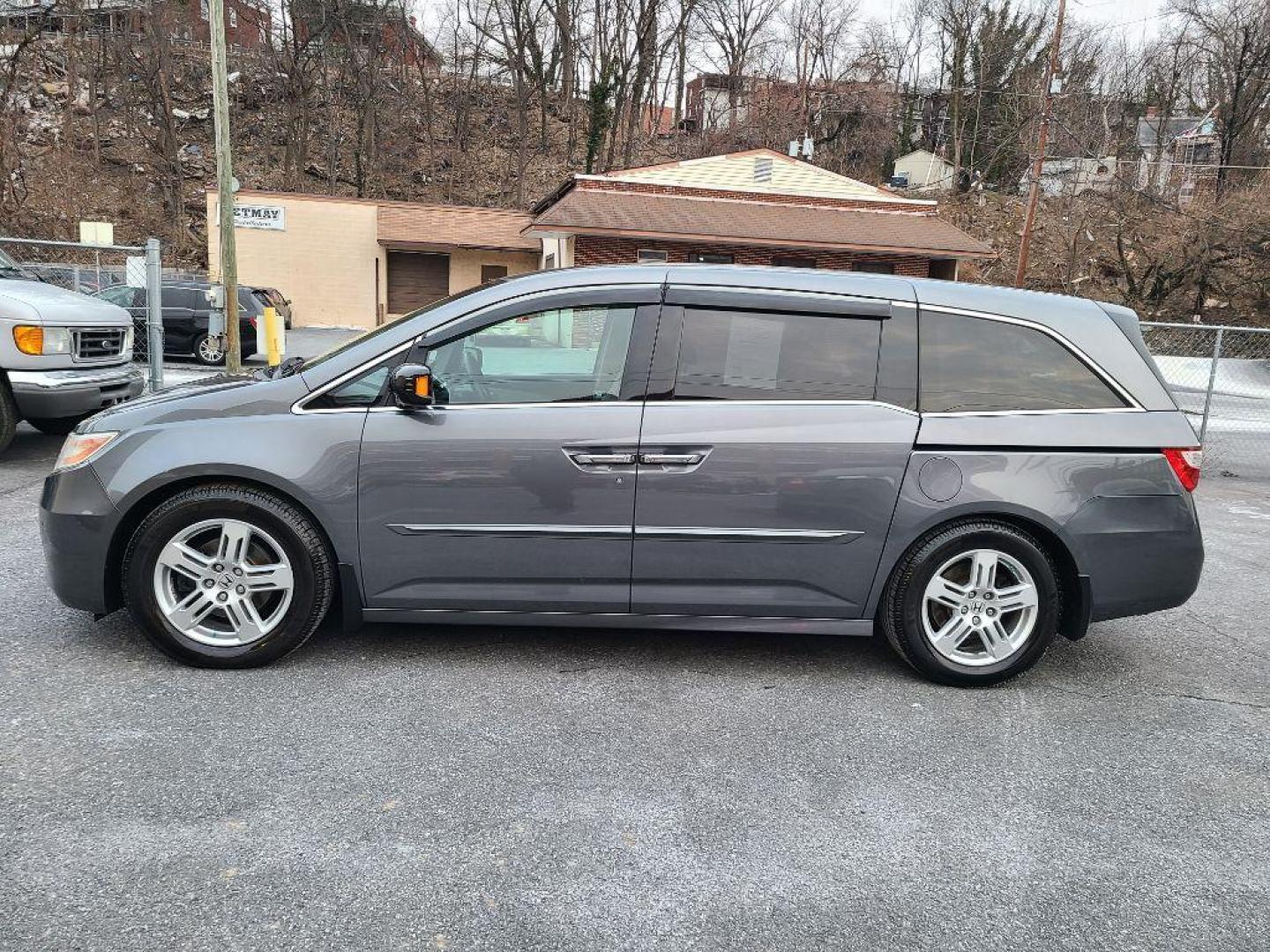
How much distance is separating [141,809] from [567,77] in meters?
50.2

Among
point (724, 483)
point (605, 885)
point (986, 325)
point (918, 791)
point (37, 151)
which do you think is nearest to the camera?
point (605, 885)

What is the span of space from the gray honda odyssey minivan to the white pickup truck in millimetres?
4246

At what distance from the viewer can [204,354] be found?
1822 centimetres

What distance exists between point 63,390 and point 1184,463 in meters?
7.76

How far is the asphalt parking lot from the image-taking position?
2256mm

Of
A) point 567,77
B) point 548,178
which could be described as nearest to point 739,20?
point 567,77

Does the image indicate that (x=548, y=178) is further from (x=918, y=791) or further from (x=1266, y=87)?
(x=918, y=791)

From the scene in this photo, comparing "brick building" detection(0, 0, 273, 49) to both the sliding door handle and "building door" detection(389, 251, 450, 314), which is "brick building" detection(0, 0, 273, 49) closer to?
"building door" detection(389, 251, 450, 314)

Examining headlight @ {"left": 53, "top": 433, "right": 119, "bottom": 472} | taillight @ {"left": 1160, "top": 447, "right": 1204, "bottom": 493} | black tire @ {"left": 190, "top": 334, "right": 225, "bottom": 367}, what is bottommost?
black tire @ {"left": 190, "top": 334, "right": 225, "bottom": 367}

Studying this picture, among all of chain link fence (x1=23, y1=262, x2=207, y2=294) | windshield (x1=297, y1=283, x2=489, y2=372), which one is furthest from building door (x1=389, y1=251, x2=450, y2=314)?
windshield (x1=297, y1=283, x2=489, y2=372)

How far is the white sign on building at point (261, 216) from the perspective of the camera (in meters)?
29.8

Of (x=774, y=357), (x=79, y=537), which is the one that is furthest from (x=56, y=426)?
(x=774, y=357)

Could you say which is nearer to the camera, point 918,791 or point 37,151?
point 918,791

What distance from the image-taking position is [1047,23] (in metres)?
47.7
